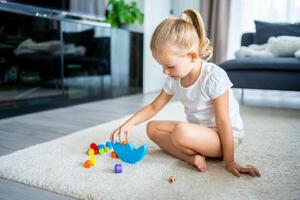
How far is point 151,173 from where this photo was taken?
3.16 ft

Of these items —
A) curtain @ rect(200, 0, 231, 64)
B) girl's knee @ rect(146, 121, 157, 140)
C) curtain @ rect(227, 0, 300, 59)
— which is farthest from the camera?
curtain @ rect(200, 0, 231, 64)

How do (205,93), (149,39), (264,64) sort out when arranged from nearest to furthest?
(205,93) → (264,64) → (149,39)

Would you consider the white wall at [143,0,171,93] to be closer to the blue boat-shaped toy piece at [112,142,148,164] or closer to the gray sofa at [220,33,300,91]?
the gray sofa at [220,33,300,91]

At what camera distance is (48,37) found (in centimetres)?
209

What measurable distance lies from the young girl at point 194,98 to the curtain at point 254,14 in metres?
2.78

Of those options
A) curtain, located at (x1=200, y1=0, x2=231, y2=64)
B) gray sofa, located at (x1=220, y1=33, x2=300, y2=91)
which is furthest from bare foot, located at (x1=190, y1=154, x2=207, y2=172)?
curtain, located at (x1=200, y1=0, x2=231, y2=64)

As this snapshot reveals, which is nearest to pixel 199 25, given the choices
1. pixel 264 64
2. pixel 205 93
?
pixel 205 93

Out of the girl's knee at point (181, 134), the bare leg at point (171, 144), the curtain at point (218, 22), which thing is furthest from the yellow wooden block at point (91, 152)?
→ the curtain at point (218, 22)

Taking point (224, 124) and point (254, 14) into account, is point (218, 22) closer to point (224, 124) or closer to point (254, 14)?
point (254, 14)

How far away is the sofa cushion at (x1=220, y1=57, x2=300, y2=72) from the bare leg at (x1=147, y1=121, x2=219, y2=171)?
1.31 metres

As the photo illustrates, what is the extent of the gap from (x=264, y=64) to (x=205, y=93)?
1.36 metres

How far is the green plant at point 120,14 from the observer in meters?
2.78

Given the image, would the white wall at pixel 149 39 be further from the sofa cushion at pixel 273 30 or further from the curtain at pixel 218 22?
the sofa cushion at pixel 273 30

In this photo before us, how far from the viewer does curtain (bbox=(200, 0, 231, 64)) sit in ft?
12.0
